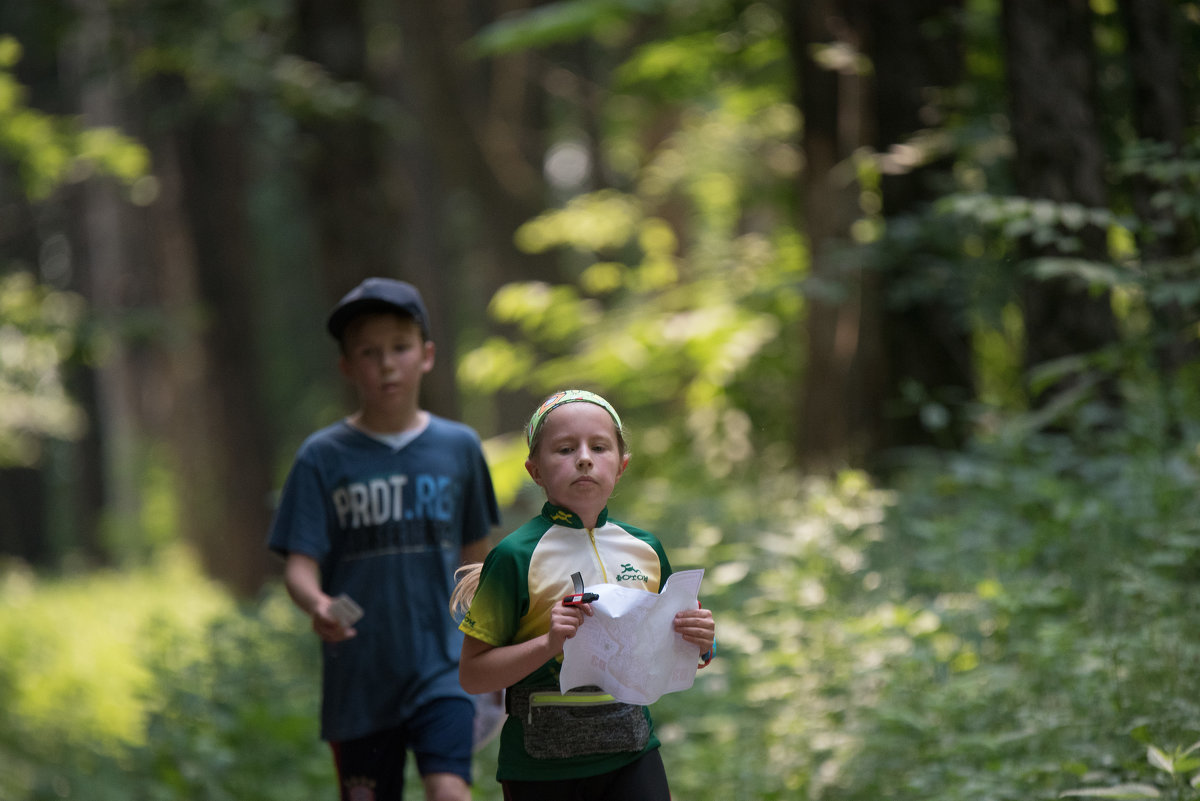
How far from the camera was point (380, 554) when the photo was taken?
413cm

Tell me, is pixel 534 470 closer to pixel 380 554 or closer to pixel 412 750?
pixel 380 554

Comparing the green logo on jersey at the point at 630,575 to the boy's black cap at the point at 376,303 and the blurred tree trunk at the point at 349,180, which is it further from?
the blurred tree trunk at the point at 349,180

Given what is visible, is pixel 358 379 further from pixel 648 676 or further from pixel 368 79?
pixel 368 79

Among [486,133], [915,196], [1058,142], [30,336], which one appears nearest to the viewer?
[1058,142]

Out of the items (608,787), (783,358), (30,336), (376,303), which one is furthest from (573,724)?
(30,336)

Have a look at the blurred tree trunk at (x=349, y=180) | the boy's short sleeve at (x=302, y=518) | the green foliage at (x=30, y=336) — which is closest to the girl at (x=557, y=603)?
the boy's short sleeve at (x=302, y=518)

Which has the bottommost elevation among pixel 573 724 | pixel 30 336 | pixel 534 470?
pixel 573 724

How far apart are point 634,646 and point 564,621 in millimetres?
182

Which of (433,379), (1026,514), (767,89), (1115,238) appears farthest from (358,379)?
(767,89)

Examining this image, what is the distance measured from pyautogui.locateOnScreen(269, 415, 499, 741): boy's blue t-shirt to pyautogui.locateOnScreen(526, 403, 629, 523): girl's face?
4.58ft

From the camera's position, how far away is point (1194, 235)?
6.75 metres

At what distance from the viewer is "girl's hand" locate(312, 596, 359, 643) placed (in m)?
3.75

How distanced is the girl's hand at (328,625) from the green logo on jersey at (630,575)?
1215 millimetres

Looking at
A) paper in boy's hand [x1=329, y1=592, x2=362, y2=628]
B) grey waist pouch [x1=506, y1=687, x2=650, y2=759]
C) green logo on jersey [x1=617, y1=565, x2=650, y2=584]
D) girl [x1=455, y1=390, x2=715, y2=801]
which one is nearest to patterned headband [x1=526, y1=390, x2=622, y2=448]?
girl [x1=455, y1=390, x2=715, y2=801]
